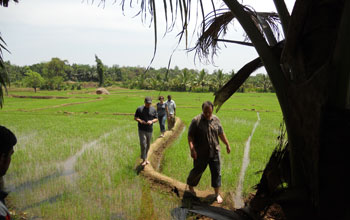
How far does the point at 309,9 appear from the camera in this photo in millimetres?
845

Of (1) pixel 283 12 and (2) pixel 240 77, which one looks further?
(2) pixel 240 77

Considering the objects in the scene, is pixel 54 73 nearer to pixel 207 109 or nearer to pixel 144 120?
pixel 144 120

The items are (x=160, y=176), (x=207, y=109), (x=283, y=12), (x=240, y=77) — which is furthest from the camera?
(x=160, y=176)

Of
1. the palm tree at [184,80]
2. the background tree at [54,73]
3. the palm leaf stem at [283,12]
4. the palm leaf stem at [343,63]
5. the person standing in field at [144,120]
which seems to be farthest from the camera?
the background tree at [54,73]

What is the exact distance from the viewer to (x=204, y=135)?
3.08 meters

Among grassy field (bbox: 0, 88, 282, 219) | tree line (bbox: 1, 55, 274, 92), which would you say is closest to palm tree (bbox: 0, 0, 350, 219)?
grassy field (bbox: 0, 88, 282, 219)

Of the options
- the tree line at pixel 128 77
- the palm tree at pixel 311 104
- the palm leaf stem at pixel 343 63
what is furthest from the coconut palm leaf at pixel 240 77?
the tree line at pixel 128 77

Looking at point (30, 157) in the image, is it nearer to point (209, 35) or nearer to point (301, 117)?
point (209, 35)

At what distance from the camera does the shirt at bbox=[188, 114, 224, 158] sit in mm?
3088

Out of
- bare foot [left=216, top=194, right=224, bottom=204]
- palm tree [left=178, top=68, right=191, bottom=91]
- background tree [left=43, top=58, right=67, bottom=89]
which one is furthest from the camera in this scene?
background tree [left=43, top=58, right=67, bottom=89]

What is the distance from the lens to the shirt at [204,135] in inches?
122

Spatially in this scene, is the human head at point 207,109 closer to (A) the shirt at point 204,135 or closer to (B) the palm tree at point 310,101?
(A) the shirt at point 204,135

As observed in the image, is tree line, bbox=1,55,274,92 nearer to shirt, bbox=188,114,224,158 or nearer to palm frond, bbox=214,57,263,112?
shirt, bbox=188,114,224,158

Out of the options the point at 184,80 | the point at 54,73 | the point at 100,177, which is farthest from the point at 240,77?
the point at 54,73
